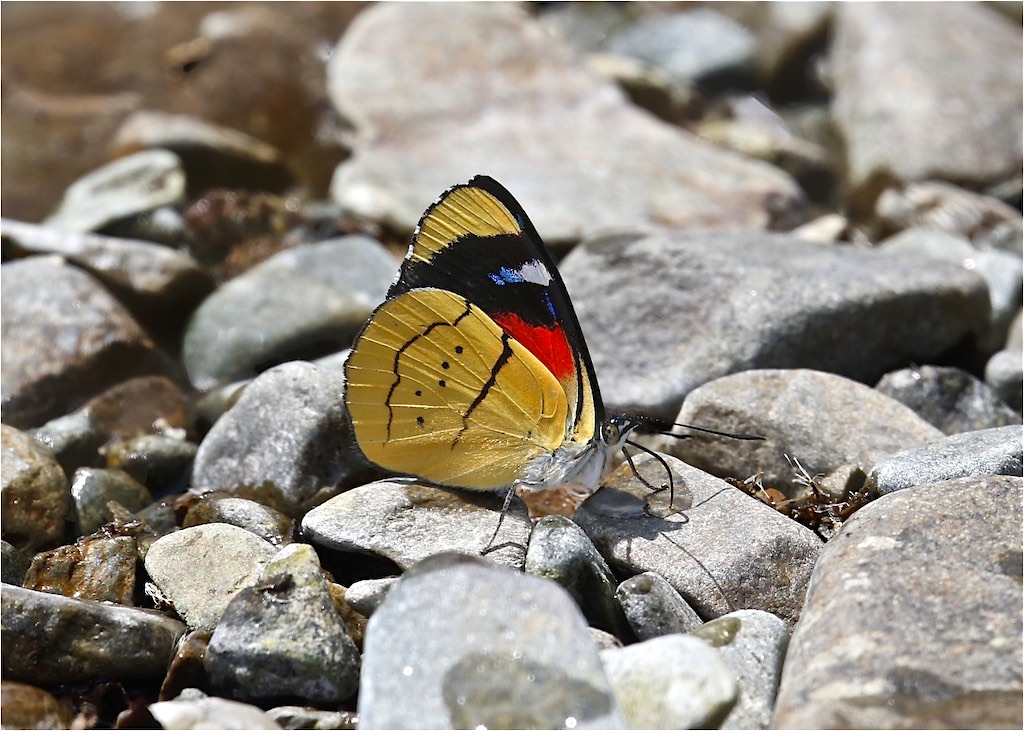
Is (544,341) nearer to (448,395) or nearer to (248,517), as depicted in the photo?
(448,395)

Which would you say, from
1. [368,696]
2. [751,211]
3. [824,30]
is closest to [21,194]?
[751,211]

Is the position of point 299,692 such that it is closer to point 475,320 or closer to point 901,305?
point 475,320

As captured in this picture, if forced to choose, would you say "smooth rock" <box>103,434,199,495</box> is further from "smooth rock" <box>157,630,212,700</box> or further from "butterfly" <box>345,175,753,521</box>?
"smooth rock" <box>157,630,212,700</box>

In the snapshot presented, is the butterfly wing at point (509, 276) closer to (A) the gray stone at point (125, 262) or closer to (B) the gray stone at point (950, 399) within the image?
(B) the gray stone at point (950, 399)

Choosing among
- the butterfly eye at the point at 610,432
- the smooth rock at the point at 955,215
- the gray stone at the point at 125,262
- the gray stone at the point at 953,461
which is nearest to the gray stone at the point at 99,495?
the gray stone at the point at 125,262

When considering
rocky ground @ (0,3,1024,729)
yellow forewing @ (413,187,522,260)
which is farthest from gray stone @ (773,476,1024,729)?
yellow forewing @ (413,187,522,260)

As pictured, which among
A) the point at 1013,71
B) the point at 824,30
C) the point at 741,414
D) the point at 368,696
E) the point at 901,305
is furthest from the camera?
the point at 824,30
